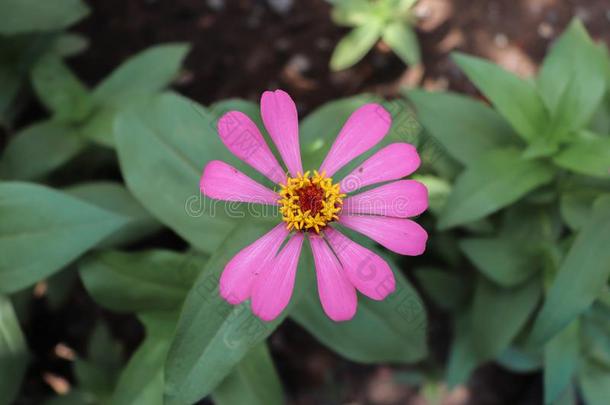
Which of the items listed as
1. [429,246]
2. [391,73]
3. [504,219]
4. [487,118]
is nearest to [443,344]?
[429,246]

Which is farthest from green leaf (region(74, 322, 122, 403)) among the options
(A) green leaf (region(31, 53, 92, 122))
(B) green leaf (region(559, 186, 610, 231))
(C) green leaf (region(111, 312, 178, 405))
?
(B) green leaf (region(559, 186, 610, 231))

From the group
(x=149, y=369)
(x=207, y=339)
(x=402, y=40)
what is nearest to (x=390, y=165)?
(x=207, y=339)

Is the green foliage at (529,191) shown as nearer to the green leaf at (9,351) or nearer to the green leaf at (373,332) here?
the green leaf at (373,332)

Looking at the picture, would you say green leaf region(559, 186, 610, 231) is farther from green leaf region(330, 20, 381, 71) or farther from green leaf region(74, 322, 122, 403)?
green leaf region(74, 322, 122, 403)

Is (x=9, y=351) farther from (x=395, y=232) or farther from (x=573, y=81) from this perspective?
(x=573, y=81)

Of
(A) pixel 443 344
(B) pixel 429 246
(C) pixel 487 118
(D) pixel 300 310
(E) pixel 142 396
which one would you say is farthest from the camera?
(A) pixel 443 344

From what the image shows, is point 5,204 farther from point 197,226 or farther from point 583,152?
point 583,152
